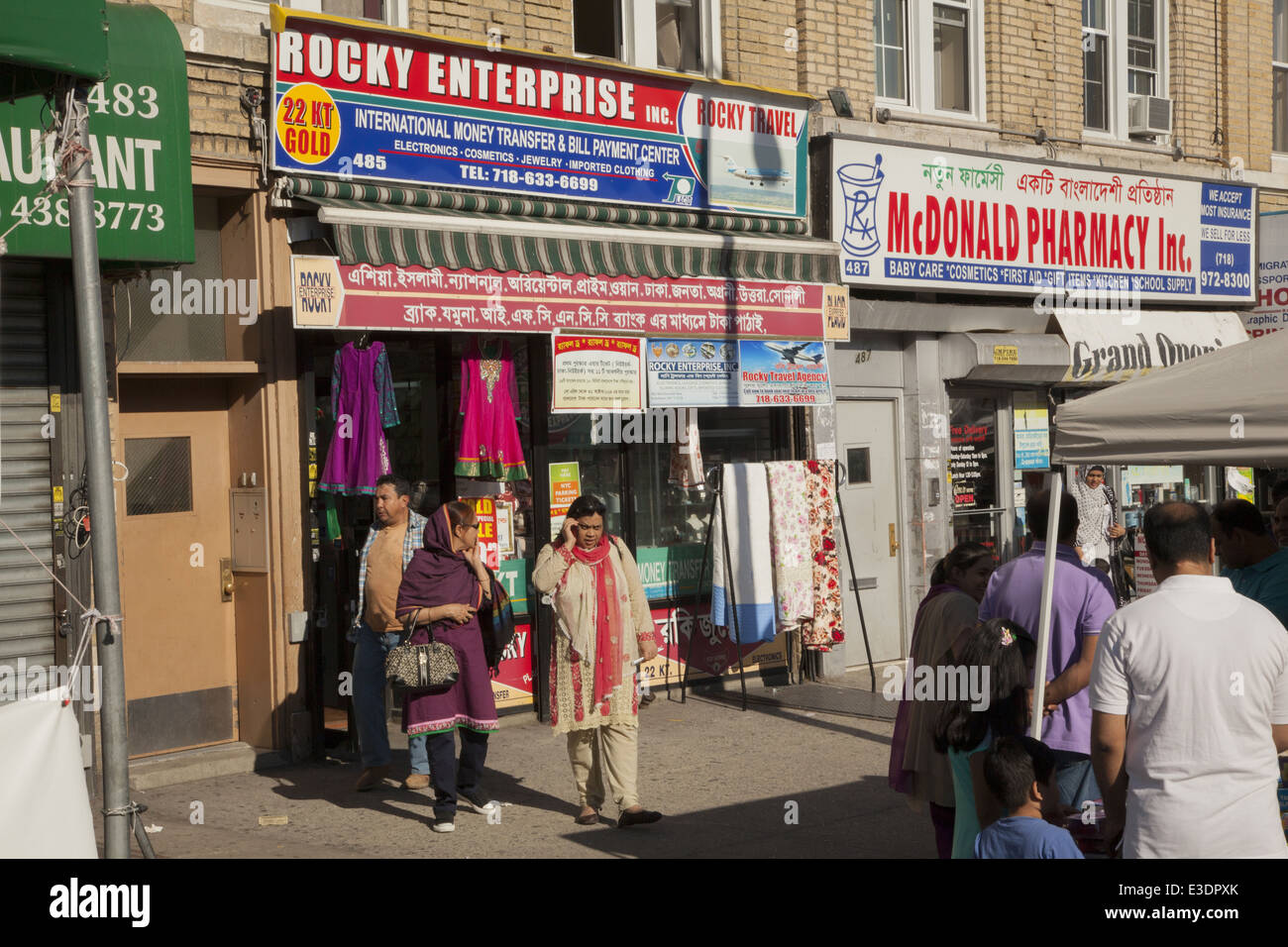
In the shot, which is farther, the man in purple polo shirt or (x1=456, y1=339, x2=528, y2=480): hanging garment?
(x1=456, y1=339, x2=528, y2=480): hanging garment

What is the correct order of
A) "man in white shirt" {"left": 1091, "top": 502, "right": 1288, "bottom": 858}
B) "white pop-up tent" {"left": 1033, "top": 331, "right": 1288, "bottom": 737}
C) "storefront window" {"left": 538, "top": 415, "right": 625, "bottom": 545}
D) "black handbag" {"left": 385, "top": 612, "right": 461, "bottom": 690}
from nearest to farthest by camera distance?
"man in white shirt" {"left": 1091, "top": 502, "right": 1288, "bottom": 858} < "white pop-up tent" {"left": 1033, "top": 331, "right": 1288, "bottom": 737} < "black handbag" {"left": 385, "top": 612, "right": 461, "bottom": 690} < "storefront window" {"left": 538, "top": 415, "right": 625, "bottom": 545}

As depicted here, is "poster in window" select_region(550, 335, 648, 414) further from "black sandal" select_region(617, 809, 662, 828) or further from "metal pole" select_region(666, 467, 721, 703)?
"black sandal" select_region(617, 809, 662, 828)

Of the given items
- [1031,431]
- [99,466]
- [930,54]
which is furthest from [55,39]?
[1031,431]

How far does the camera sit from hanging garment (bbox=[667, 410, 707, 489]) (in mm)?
11570

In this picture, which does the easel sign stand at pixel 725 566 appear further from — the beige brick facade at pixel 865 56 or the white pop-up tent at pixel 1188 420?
the white pop-up tent at pixel 1188 420

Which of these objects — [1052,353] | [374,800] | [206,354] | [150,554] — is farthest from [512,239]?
[1052,353]

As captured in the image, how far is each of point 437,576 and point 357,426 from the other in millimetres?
1960

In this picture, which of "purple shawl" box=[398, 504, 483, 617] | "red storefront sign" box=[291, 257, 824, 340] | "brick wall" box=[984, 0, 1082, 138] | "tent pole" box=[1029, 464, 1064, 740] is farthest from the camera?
"brick wall" box=[984, 0, 1082, 138]

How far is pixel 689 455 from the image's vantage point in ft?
38.0

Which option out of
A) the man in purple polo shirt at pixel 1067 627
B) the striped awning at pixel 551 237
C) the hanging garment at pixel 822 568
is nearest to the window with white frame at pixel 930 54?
the striped awning at pixel 551 237

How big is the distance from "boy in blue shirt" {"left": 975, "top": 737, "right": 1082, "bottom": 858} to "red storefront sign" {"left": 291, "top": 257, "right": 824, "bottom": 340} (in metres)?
5.91

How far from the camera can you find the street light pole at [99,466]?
16.9 ft

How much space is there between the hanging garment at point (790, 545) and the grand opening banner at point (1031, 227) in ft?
7.34

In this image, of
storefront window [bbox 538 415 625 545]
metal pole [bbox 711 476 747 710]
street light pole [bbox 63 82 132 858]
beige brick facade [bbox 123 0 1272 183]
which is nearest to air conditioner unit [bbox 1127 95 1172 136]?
beige brick facade [bbox 123 0 1272 183]
